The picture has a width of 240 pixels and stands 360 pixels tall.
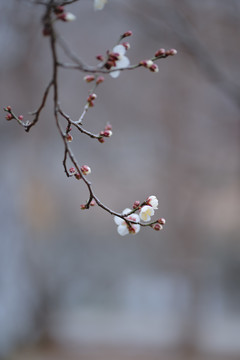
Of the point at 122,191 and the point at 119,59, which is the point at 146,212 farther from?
the point at 122,191

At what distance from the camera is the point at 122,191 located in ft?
14.8

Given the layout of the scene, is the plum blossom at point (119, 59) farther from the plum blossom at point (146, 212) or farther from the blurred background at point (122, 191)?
the blurred background at point (122, 191)

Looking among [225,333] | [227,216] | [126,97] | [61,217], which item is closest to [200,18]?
[126,97]

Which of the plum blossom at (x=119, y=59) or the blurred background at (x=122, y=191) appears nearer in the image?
the plum blossom at (x=119, y=59)

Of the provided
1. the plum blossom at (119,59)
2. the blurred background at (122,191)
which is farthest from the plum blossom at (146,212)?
the blurred background at (122,191)

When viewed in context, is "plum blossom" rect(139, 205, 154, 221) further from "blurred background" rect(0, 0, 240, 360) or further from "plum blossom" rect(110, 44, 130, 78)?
"blurred background" rect(0, 0, 240, 360)

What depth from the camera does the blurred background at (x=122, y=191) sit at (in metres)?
3.98

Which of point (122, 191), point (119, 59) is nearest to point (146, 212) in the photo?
point (119, 59)

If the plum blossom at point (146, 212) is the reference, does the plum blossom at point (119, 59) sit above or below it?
above

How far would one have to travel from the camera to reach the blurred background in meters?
3.98

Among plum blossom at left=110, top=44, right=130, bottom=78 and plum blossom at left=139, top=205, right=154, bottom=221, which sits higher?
plum blossom at left=110, top=44, right=130, bottom=78

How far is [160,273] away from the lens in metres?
4.97

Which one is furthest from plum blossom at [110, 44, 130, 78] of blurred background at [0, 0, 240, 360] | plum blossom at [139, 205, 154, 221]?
blurred background at [0, 0, 240, 360]

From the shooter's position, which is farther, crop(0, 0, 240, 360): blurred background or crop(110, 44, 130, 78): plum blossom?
crop(0, 0, 240, 360): blurred background
